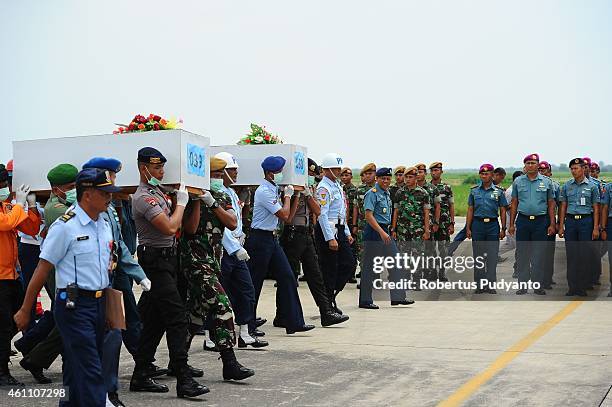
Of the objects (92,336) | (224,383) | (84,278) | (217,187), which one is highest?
(217,187)

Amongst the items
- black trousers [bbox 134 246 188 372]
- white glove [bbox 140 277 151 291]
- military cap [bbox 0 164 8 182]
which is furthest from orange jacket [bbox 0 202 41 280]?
white glove [bbox 140 277 151 291]

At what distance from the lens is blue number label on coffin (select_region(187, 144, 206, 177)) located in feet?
22.7

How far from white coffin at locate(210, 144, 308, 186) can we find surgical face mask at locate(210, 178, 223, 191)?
2070 millimetres

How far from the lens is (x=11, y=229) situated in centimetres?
715

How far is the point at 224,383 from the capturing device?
7113 millimetres

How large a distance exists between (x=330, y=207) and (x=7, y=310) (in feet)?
16.4

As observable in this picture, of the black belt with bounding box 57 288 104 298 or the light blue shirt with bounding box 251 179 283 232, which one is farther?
the light blue shirt with bounding box 251 179 283 232

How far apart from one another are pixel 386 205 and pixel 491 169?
8.14ft

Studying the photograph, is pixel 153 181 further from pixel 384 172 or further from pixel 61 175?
pixel 384 172

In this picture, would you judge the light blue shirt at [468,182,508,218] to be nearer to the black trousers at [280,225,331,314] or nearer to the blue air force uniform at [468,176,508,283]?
the blue air force uniform at [468,176,508,283]

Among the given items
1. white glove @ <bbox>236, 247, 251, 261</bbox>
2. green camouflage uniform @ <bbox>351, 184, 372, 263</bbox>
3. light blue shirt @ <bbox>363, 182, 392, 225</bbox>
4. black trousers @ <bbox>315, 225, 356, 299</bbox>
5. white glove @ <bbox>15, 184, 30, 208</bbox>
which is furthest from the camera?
green camouflage uniform @ <bbox>351, 184, 372, 263</bbox>

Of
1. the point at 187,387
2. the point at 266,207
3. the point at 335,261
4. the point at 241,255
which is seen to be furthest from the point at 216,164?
the point at 335,261

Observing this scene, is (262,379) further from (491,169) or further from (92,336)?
(491,169)

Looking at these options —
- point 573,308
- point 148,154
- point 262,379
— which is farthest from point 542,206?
point 148,154
